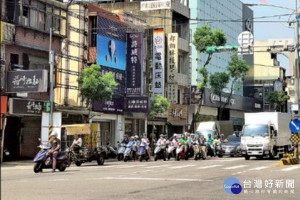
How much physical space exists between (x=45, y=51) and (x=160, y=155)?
31.9 feet

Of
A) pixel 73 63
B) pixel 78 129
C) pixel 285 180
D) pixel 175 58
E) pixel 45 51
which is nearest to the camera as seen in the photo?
pixel 285 180

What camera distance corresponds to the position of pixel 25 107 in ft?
95.2

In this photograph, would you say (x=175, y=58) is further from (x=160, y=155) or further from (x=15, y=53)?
(x=15, y=53)

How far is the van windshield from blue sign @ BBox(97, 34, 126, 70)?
1189 cm

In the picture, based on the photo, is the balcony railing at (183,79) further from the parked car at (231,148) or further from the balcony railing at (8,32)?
the balcony railing at (8,32)

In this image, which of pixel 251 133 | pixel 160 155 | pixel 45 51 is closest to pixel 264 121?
pixel 251 133

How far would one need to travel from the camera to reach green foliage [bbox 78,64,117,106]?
106ft

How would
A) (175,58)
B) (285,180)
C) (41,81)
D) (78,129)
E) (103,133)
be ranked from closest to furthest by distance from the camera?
(285,180), (78,129), (41,81), (103,133), (175,58)

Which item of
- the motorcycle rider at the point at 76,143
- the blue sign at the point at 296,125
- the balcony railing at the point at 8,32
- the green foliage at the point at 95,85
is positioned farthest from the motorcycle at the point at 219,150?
the balcony railing at the point at 8,32

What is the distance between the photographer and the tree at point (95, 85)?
106 ft

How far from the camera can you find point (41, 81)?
28.1 m

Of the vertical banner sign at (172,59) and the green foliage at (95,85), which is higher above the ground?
the vertical banner sign at (172,59)

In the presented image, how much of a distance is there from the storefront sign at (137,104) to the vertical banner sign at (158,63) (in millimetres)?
3986

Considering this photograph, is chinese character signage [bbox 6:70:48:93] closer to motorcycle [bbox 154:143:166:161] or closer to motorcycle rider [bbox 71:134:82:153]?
motorcycle rider [bbox 71:134:82:153]
